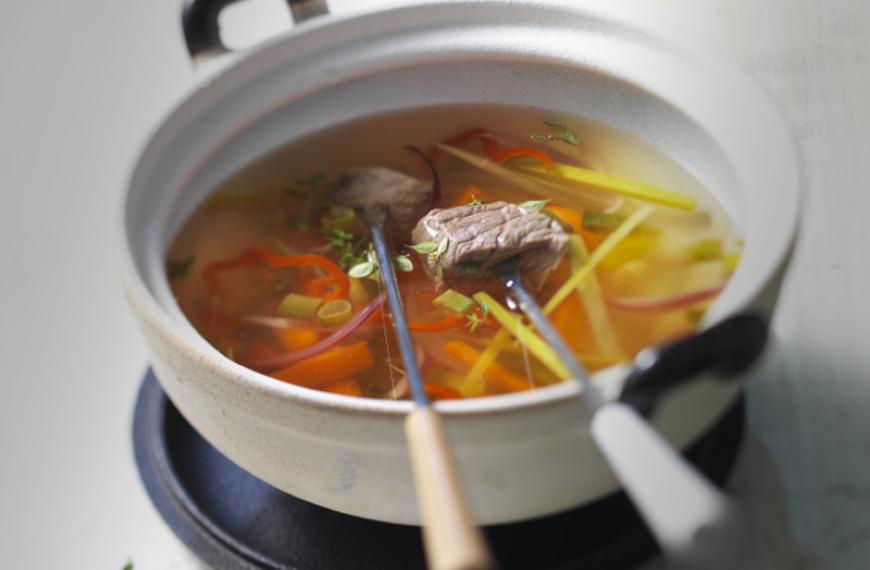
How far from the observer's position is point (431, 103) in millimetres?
1112

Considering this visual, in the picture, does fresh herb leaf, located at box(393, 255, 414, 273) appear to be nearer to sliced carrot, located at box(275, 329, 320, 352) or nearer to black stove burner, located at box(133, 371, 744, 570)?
sliced carrot, located at box(275, 329, 320, 352)

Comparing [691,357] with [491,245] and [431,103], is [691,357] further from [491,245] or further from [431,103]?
[431,103]

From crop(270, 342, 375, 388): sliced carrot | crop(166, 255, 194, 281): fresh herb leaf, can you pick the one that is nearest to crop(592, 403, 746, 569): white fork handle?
crop(270, 342, 375, 388): sliced carrot

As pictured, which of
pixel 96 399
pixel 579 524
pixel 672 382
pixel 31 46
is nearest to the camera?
pixel 672 382

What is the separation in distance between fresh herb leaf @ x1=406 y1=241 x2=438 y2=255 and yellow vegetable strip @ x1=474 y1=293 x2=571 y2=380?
0.07m

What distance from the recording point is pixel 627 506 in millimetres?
831

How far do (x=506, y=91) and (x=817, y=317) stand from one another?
1.35ft

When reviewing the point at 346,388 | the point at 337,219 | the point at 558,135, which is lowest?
the point at 346,388

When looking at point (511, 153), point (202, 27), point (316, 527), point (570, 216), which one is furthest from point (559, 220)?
point (202, 27)

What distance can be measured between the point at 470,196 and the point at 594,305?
210mm

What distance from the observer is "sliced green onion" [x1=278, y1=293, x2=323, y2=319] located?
961mm

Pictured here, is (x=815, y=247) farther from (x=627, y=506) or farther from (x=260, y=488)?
(x=260, y=488)

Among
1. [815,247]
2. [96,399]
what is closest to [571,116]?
[815,247]

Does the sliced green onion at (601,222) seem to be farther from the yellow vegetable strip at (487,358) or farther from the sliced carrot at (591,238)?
the yellow vegetable strip at (487,358)
